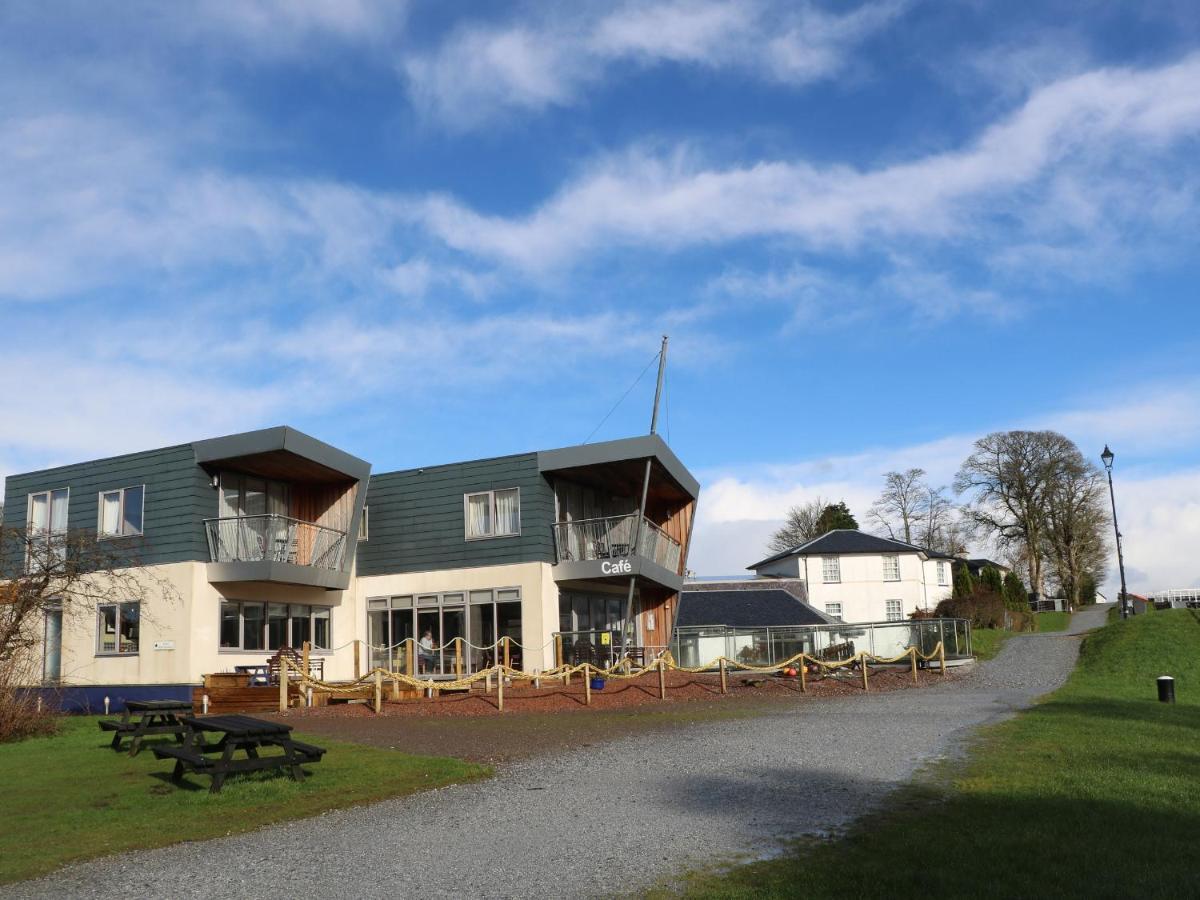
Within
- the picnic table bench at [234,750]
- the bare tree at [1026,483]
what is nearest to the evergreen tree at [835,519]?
the bare tree at [1026,483]

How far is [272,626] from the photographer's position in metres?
27.2

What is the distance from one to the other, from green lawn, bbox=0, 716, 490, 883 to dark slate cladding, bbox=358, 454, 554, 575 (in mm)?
13059

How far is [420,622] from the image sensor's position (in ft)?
95.9

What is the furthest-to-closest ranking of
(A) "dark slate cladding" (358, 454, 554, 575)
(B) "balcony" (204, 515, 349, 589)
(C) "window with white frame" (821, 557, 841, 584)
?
(C) "window with white frame" (821, 557, 841, 584) → (A) "dark slate cladding" (358, 454, 554, 575) → (B) "balcony" (204, 515, 349, 589)

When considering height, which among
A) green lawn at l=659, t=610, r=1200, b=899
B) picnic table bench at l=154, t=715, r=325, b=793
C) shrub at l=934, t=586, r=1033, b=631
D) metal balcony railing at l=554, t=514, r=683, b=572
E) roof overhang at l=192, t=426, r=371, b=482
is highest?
roof overhang at l=192, t=426, r=371, b=482

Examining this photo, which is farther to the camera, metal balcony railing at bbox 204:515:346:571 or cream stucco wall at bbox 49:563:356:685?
metal balcony railing at bbox 204:515:346:571

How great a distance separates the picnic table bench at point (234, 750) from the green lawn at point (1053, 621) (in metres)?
49.0

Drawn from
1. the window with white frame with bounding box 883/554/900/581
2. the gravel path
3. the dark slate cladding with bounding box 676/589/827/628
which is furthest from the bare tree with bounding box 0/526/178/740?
the window with white frame with bounding box 883/554/900/581

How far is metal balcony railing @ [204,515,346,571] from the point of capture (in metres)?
25.2

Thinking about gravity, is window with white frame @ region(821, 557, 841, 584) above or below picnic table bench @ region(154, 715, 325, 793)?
above

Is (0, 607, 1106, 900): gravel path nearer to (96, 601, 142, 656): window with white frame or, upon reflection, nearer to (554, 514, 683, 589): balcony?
(554, 514, 683, 589): balcony

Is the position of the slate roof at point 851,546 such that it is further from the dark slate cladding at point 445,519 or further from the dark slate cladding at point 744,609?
the dark slate cladding at point 445,519

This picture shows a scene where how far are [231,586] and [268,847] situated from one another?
18012mm

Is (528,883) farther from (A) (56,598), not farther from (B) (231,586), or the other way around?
(A) (56,598)
